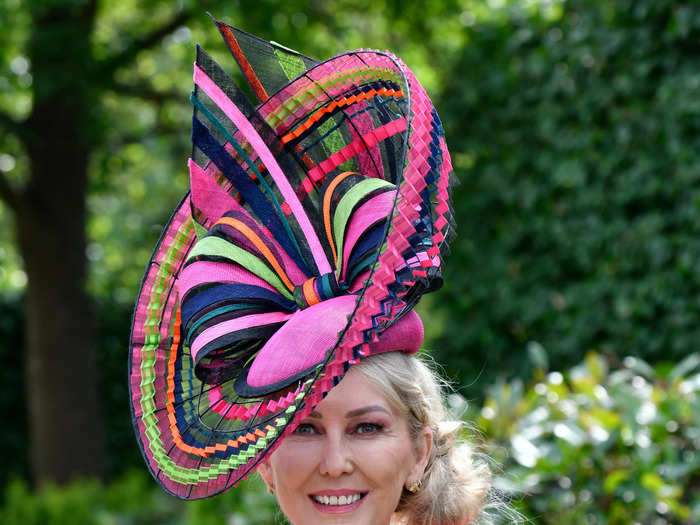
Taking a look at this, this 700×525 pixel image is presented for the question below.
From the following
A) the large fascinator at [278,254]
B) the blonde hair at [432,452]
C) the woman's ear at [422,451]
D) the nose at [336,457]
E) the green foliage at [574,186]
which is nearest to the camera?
the large fascinator at [278,254]

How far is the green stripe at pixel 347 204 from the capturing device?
158 centimetres

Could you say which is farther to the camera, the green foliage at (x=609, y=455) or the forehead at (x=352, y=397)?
the green foliage at (x=609, y=455)

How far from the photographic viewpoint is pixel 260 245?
1.63 metres

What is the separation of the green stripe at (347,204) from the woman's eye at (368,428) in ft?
0.98

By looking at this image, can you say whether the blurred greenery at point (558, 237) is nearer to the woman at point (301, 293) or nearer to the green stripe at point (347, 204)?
the woman at point (301, 293)

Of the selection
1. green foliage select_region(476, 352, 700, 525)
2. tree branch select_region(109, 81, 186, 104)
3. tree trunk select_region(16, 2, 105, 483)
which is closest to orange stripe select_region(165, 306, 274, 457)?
green foliage select_region(476, 352, 700, 525)

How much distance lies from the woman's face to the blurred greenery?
4.56 ft

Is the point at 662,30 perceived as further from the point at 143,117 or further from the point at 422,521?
the point at 143,117

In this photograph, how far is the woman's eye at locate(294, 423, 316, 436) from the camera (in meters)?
1.58

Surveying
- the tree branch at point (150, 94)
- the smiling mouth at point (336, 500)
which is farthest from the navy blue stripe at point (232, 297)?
the tree branch at point (150, 94)

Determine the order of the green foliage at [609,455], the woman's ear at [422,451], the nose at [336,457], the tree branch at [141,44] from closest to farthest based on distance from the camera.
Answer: the nose at [336,457], the woman's ear at [422,451], the green foliage at [609,455], the tree branch at [141,44]

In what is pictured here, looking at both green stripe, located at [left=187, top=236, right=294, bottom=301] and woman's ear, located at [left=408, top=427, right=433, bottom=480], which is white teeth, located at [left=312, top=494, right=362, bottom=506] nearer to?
woman's ear, located at [left=408, top=427, right=433, bottom=480]

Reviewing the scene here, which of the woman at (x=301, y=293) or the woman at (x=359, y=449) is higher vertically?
the woman at (x=301, y=293)

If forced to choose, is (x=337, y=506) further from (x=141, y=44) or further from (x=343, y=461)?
(x=141, y=44)
